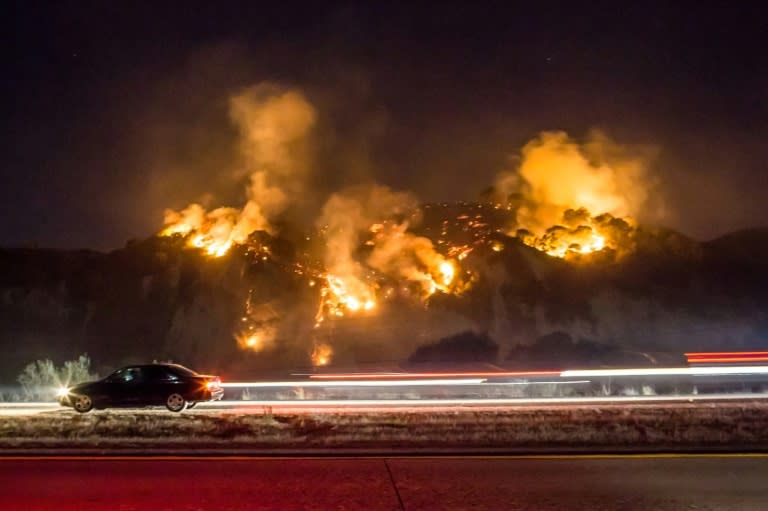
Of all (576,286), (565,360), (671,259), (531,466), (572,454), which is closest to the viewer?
(531,466)

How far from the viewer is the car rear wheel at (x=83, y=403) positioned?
17.7 metres

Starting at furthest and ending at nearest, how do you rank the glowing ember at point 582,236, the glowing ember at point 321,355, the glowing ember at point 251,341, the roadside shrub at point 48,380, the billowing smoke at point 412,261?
the glowing ember at point 582,236 < the billowing smoke at point 412,261 < the glowing ember at point 251,341 < the glowing ember at point 321,355 < the roadside shrub at point 48,380

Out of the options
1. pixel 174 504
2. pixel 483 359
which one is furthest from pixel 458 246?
pixel 174 504

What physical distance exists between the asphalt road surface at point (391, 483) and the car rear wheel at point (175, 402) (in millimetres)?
7048

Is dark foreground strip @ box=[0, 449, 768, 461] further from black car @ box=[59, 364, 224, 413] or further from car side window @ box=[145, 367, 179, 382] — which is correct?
car side window @ box=[145, 367, 179, 382]

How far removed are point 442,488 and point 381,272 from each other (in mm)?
35246

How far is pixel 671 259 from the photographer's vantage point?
47156 millimetres

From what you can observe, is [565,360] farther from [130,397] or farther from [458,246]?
[130,397]

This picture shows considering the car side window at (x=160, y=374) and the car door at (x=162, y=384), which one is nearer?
the car door at (x=162, y=384)

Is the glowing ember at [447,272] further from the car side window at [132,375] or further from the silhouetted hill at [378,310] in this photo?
the car side window at [132,375]

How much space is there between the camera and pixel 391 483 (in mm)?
8734

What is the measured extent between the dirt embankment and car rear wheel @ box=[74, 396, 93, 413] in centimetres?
277

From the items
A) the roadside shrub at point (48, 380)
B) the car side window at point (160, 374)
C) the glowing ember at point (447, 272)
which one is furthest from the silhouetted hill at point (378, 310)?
the car side window at point (160, 374)

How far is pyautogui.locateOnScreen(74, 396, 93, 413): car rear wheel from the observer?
57.9 ft
